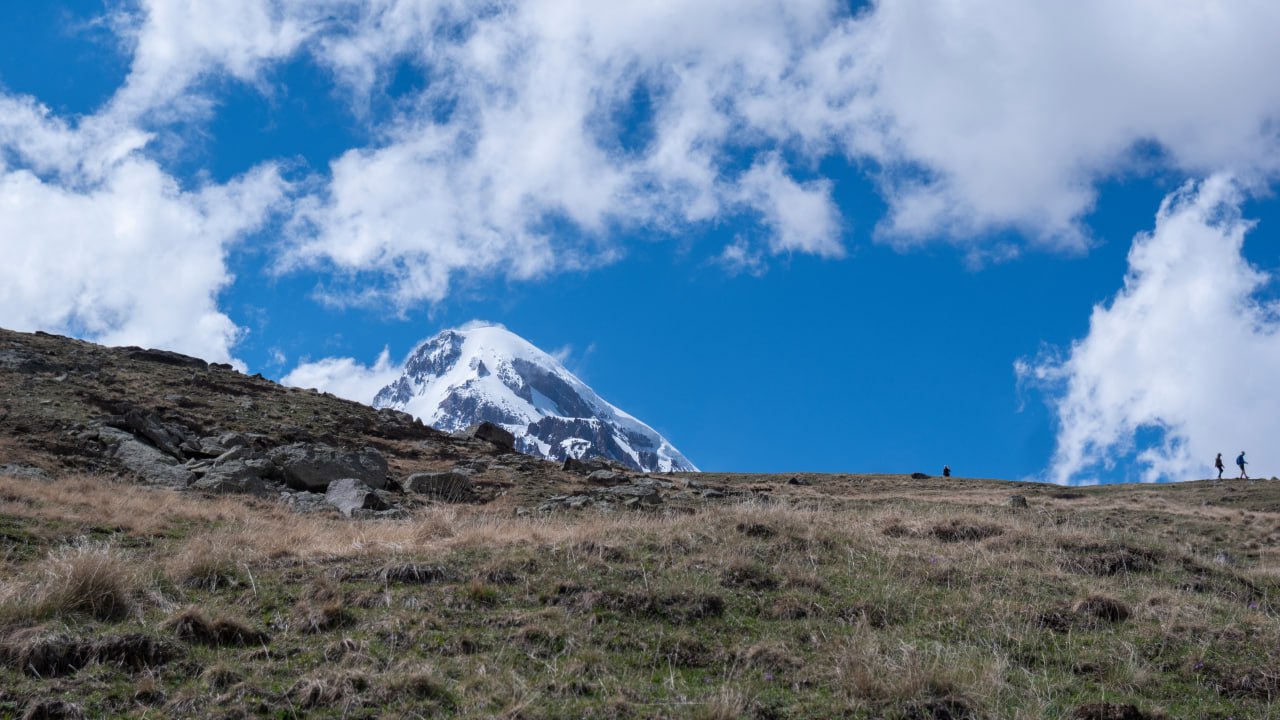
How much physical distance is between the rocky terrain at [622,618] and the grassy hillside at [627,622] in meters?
→ 0.03

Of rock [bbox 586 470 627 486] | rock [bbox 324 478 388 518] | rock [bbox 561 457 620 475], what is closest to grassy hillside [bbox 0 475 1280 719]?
rock [bbox 324 478 388 518]

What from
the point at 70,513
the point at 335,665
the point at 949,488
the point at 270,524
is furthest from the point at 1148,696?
Result: the point at 949,488

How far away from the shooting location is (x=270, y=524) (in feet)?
51.5

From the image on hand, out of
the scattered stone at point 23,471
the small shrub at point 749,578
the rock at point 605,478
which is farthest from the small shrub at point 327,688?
the rock at point 605,478

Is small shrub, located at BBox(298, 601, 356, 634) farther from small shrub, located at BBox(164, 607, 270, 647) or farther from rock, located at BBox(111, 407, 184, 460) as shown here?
rock, located at BBox(111, 407, 184, 460)

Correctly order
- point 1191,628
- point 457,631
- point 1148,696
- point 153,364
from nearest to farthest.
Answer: point 1148,696, point 457,631, point 1191,628, point 153,364

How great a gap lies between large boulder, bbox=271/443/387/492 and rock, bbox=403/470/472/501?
89 cm

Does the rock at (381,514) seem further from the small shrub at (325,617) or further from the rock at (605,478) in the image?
the rock at (605,478)

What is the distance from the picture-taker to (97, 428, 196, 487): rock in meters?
23.0

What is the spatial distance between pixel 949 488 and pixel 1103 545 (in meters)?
36.4

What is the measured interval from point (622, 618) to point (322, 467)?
1802 cm

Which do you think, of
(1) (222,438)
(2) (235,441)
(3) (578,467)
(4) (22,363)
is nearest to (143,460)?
(2) (235,441)

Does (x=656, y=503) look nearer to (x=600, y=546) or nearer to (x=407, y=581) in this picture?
(x=600, y=546)

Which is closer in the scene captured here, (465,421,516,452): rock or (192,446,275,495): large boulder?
(192,446,275,495): large boulder
